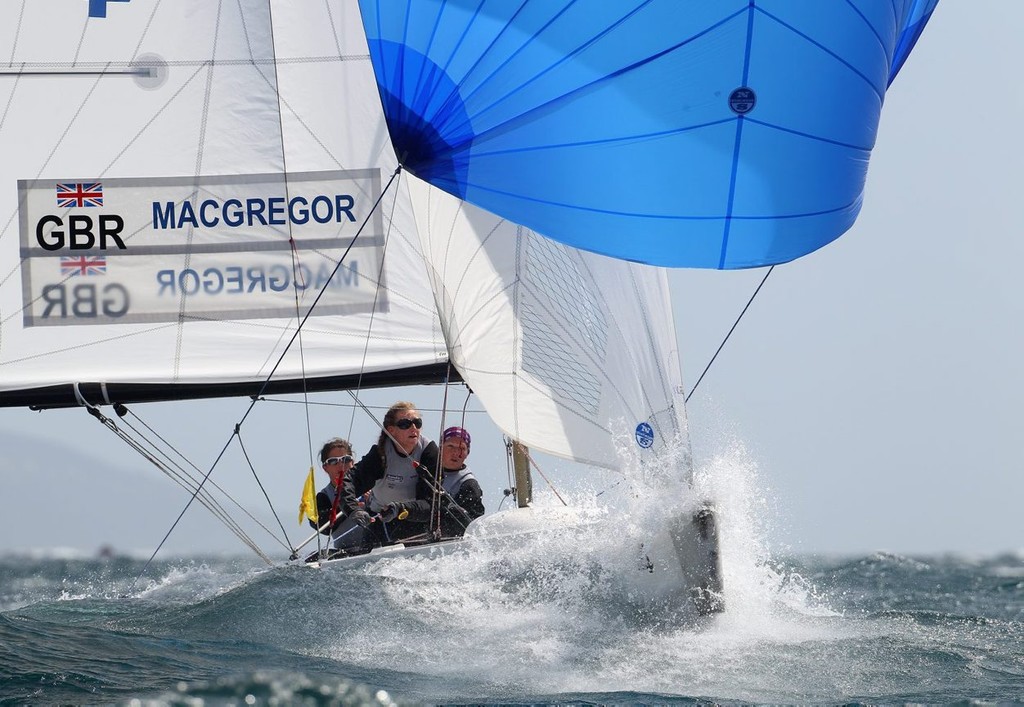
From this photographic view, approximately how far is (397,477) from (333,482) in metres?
0.71

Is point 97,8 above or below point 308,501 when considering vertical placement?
above

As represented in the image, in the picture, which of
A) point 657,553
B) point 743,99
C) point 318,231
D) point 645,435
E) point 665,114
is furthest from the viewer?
point 318,231

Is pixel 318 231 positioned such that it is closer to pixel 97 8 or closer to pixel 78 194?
pixel 78 194

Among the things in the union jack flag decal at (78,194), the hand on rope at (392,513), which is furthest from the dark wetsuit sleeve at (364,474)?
the union jack flag decal at (78,194)

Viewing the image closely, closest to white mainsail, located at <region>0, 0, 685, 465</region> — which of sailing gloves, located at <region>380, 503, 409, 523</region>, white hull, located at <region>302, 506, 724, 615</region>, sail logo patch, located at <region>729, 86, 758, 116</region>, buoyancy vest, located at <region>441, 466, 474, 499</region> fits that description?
buoyancy vest, located at <region>441, 466, 474, 499</region>

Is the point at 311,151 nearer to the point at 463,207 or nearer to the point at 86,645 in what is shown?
the point at 463,207

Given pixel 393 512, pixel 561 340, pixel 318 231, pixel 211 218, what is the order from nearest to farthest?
pixel 561 340 < pixel 393 512 < pixel 211 218 < pixel 318 231

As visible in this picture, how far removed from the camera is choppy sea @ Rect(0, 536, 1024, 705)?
417cm

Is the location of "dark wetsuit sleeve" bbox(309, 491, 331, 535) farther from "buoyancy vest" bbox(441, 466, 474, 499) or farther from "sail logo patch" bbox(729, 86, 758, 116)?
"sail logo patch" bbox(729, 86, 758, 116)

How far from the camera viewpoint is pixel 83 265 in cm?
690

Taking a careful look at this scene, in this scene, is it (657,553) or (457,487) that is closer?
(657,553)

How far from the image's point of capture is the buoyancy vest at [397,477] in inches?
274

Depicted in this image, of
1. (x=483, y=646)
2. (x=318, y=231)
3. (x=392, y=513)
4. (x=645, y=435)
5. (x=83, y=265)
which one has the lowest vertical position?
(x=483, y=646)

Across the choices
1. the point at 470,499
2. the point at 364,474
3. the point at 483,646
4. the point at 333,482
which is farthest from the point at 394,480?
the point at 483,646
